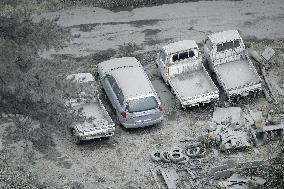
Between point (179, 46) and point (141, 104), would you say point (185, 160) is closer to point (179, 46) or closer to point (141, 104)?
point (141, 104)

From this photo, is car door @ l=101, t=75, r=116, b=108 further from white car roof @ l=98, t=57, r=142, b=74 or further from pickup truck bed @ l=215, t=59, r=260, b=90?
pickup truck bed @ l=215, t=59, r=260, b=90

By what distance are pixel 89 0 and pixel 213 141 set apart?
11.4m

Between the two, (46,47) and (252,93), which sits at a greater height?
(46,47)

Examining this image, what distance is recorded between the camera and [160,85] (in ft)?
90.6

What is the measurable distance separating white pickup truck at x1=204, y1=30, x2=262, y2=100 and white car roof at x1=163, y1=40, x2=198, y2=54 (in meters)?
0.79

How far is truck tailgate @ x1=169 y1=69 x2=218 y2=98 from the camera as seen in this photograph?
26.2 meters

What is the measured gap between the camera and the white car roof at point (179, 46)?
27.0 metres

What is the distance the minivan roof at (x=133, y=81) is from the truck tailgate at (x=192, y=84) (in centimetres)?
129

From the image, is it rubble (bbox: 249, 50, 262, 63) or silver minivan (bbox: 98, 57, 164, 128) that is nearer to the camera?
silver minivan (bbox: 98, 57, 164, 128)

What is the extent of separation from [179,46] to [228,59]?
6.77 feet

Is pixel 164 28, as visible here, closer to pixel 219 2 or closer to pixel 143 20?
pixel 143 20

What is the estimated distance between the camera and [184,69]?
27.2 meters

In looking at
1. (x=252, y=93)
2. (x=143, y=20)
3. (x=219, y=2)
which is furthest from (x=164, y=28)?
(x=252, y=93)

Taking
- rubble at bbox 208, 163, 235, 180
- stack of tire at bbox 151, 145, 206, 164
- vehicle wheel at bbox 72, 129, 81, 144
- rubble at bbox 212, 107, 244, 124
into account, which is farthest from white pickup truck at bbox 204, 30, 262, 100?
vehicle wheel at bbox 72, 129, 81, 144
